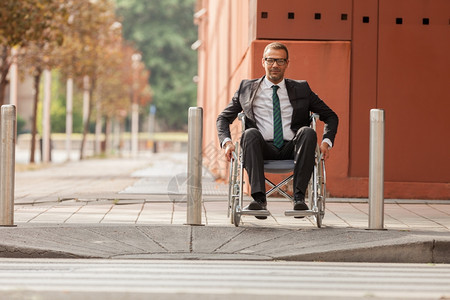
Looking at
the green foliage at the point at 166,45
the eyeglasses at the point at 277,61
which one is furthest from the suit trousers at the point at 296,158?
the green foliage at the point at 166,45

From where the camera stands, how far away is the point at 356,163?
1137 centimetres

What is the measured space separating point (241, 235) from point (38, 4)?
13405mm

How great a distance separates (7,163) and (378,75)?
545 centimetres

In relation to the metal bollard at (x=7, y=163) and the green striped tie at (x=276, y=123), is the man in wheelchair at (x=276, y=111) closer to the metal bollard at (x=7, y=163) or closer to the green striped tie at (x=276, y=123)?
the green striped tie at (x=276, y=123)

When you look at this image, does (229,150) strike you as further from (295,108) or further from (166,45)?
(166,45)

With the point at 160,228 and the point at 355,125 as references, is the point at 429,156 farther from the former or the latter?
the point at 160,228

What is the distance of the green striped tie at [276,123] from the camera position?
786 centimetres

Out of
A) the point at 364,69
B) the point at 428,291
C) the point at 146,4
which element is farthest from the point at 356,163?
the point at 146,4

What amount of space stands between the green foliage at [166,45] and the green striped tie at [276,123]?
68.4 m

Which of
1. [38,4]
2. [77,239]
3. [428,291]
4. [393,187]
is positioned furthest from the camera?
[38,4]

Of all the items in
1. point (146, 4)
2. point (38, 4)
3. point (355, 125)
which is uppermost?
point (146, 4)

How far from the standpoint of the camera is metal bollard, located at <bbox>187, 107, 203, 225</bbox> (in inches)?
292

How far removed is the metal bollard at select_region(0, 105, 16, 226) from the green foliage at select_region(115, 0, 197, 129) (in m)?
68.8

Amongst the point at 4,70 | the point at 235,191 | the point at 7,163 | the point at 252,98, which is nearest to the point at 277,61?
the point at 252,98
